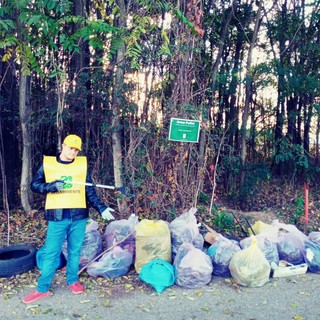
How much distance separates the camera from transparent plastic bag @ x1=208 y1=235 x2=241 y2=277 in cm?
457

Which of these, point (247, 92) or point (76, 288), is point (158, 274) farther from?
point (247, 92)

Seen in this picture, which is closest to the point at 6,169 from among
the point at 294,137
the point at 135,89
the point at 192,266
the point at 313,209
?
the point at 135,89

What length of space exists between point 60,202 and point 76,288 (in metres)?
1.01

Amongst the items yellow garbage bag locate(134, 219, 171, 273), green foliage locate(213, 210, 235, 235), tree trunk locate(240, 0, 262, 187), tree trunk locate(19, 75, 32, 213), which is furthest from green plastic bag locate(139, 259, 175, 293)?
tree trunk locate(240, 0, 262, 187)

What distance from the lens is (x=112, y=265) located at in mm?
4504

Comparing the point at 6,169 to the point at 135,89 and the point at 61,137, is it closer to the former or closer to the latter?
the point at 61,137

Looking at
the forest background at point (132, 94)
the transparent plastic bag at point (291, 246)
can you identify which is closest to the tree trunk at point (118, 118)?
the forest background at point (132, 94)

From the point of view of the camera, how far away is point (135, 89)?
619cm

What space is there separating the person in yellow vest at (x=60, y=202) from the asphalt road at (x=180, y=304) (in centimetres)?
20

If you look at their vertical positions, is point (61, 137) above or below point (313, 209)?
above

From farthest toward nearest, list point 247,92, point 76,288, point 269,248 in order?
point 247,92
point 269,248
point 76,288

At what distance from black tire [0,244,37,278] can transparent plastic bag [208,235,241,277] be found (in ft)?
7.45

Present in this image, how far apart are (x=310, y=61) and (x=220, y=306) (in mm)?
6604

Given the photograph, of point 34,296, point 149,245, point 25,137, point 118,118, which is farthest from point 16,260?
point 118,118
